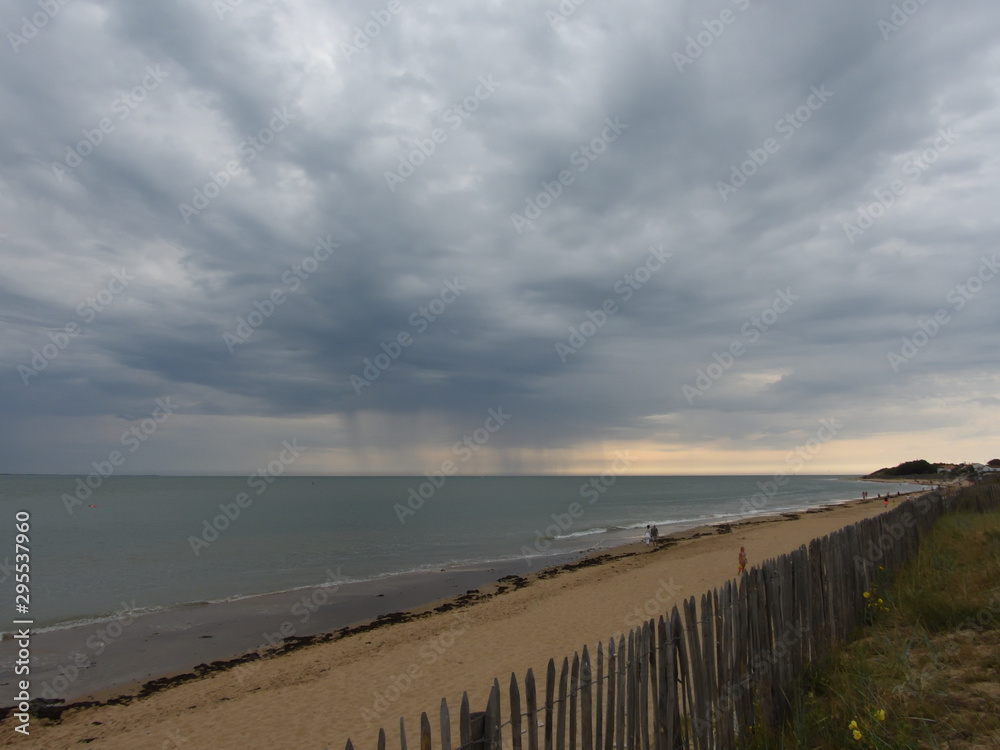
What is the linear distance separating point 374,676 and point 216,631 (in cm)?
816

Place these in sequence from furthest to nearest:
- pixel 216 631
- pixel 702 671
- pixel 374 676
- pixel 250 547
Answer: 1. pixel 250 547
2. pixel 216 631
3. pixel 374 676
4. pixel 702 671

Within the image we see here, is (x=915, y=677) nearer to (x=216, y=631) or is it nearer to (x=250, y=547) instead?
(x=216, y=631)

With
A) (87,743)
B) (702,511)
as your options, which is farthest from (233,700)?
(702,511)

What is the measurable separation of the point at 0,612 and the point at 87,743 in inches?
579

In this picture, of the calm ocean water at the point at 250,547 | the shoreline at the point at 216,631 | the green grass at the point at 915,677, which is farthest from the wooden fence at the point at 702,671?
the calm ocean water at the point at 250,547

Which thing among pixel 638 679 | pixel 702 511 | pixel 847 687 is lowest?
pixel 702 511

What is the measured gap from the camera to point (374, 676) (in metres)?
11.2

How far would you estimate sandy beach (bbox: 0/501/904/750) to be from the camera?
9.04 meters

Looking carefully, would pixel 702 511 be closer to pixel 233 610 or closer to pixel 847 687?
pixel 233 610

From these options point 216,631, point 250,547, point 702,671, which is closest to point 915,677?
point 702,671

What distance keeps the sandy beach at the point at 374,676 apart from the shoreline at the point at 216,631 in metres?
0.40

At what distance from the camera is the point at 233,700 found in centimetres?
1062

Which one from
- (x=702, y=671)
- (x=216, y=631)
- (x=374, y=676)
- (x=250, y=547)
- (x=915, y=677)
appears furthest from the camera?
(x=250, y=547)

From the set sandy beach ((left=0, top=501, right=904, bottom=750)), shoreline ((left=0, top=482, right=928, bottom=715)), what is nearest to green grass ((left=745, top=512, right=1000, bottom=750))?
sandy beach ((left=0, top=501, right=904, bottom=750))
